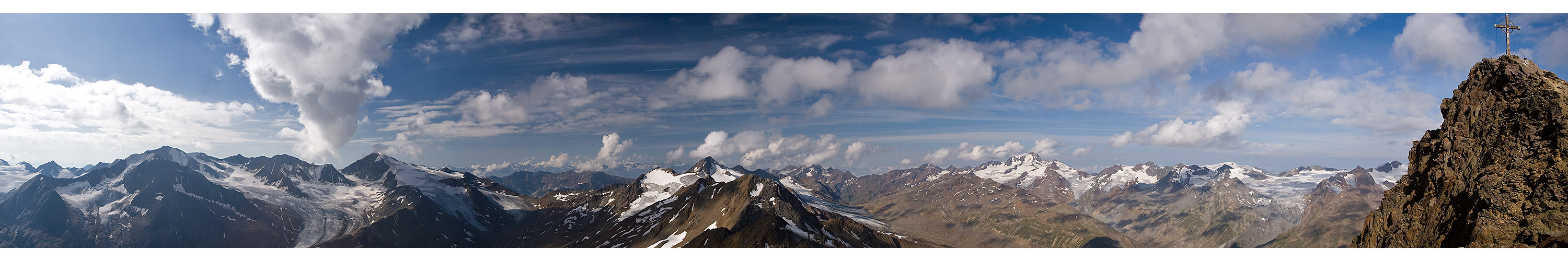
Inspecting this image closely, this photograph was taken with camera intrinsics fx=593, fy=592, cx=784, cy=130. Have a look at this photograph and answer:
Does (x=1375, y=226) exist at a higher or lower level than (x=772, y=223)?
higher

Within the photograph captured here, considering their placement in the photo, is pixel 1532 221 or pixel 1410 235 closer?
pixel 1532 221

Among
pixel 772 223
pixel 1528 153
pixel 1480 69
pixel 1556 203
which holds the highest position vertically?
pixel 1480 69

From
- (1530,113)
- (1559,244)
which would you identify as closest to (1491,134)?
(1530,113)

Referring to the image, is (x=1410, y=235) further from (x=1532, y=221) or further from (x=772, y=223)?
(x=772, y=223)
